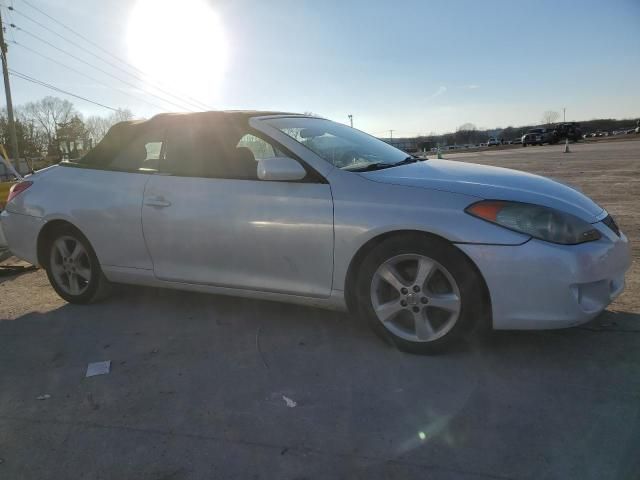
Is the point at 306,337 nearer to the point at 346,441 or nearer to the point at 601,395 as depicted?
the point at 346,441

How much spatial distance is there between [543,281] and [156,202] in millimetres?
2675

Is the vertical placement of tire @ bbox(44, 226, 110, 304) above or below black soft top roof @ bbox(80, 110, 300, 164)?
below

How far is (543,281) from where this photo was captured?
270cm

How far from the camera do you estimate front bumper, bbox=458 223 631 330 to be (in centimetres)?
269

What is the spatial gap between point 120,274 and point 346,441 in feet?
8.53

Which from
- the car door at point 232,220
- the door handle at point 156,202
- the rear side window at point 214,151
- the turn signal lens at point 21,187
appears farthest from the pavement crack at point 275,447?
the turn signal lens at point 21,187

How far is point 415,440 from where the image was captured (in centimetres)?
223

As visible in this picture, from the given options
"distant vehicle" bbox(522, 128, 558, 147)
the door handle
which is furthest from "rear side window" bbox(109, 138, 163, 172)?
"distant vehicle" bbox(522, 128, 558, 147)

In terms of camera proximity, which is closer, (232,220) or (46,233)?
(232,220)

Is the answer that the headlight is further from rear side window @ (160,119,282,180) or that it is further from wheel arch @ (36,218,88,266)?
wheel arch @ (36,218,88,266)

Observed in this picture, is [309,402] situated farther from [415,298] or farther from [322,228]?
[322,228]

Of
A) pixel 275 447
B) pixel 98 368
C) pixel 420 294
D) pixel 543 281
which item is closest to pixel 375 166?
pixel 420 294

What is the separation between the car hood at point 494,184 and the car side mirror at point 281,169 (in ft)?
1.39

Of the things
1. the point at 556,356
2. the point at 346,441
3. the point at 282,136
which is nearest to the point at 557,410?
the point at 556,356
